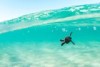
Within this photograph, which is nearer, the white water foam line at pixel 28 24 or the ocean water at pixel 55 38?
the ocean water at pixel 55 38

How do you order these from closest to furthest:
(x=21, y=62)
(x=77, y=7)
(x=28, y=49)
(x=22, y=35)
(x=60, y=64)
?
(x=60, y=64) → (x=21, y=62) → (x=77, y=7) → (x=28, y=49) → (x=22, y=35)

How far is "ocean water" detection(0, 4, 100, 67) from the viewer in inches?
1025

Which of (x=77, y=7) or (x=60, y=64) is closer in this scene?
(x=60, y=64)

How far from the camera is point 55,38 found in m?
44.3

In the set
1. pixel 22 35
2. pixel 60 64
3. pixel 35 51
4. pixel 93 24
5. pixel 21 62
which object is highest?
pixel 22 35

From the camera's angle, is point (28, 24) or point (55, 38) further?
point (55, 38)

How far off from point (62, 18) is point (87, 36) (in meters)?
8.72

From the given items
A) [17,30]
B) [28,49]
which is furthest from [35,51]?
[17,30]

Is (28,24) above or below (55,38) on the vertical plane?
below

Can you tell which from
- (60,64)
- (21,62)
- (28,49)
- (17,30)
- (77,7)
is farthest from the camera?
(17,30)

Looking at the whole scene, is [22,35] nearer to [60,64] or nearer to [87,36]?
[87,36]

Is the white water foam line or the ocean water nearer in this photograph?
the ocean water

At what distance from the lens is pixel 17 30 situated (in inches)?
1511

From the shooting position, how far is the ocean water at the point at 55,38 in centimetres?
2604
